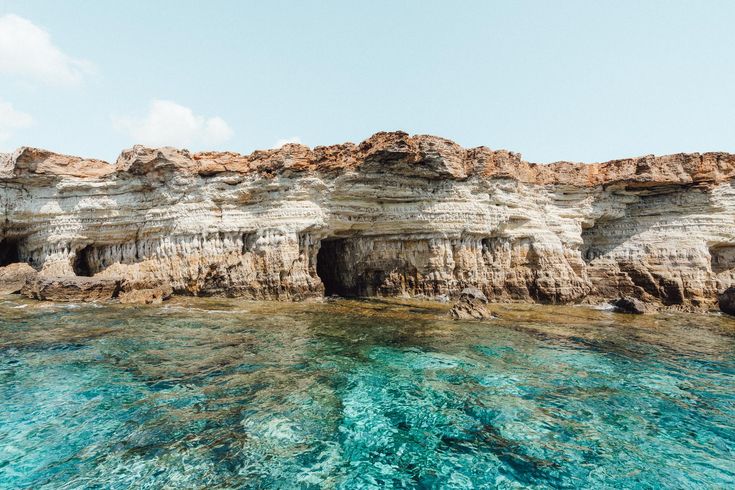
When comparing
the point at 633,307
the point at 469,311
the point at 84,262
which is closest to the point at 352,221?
the point at 469,311

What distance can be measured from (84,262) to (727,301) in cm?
3345

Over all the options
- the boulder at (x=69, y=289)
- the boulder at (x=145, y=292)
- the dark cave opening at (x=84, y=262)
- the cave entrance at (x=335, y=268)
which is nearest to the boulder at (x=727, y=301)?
the cave entrance at (x=335, y=268)

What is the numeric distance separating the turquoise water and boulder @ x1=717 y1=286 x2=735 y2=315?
8.90 m

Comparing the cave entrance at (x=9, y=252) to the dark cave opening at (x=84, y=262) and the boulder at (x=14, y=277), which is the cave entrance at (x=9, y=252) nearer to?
the boulder at (x=14, y=277)

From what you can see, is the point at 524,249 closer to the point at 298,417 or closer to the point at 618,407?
the point at 618,407

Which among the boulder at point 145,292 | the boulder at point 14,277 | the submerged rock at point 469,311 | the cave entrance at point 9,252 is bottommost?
the submerged rock at point 469,311

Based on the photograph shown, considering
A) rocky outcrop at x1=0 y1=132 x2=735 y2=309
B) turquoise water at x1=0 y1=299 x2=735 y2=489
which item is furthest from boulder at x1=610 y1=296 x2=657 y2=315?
turquoise water at x1=0 y1=299 x2=735 y2=489

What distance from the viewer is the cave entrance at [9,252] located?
21350 mm

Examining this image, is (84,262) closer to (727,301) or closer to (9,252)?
(9,252)

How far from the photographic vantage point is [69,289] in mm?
15875

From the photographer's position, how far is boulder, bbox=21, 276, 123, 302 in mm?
15727

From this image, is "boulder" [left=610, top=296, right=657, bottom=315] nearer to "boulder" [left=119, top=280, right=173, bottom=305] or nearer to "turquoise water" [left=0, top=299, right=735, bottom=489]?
"turquoise water" [left=0, top=299, right=735, bottom=489]

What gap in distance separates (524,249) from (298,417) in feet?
57.3

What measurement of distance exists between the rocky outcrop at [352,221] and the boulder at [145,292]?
549 mm
